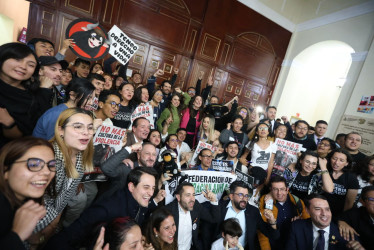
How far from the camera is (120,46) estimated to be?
154 inches

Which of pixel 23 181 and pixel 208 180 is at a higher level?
pixel 23 181

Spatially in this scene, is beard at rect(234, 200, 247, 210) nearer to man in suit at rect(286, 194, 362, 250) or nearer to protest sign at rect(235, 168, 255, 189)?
protest sign at rect(235, 168, 255, 189)

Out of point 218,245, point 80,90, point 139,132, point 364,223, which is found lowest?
point 218,245

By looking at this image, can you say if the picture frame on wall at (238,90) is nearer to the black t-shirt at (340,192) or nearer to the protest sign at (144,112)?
the protest sign at (144,112)

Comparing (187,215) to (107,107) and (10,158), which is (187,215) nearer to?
(107,107)

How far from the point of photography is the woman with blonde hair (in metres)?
4.29

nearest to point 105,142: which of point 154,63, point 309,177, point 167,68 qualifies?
point 309,177

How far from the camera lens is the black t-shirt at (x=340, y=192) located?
9.45 ft

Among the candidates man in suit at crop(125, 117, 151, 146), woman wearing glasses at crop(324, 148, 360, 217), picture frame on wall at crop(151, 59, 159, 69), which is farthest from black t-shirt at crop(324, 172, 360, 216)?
picture frame on wall at crop(151, 59, 159, 69)

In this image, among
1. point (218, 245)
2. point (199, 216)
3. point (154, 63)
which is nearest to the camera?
point (218, 245)

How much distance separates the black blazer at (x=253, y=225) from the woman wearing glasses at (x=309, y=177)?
898 millimetres

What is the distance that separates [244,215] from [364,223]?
4.77 feet

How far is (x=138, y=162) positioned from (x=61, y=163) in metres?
1.22

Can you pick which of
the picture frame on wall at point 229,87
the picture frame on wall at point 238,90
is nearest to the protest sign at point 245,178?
the picture frame on wall at point 229,87
